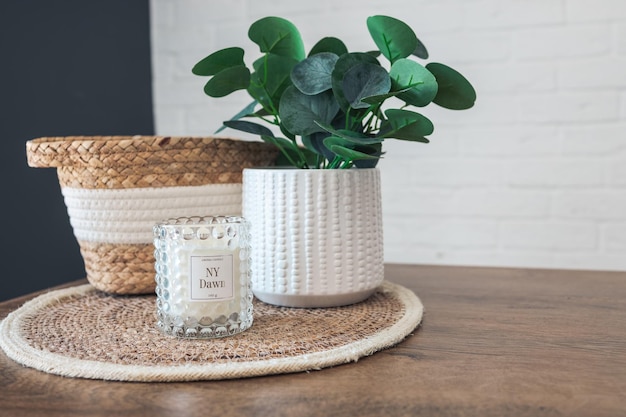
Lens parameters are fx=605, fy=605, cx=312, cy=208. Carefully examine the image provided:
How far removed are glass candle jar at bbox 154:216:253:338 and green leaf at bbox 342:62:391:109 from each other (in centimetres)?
20

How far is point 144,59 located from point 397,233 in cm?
83

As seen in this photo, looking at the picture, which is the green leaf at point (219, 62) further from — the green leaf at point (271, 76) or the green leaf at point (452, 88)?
the green leaf at point (452, 88)

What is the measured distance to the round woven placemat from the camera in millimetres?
537

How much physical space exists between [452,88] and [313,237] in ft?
0.79

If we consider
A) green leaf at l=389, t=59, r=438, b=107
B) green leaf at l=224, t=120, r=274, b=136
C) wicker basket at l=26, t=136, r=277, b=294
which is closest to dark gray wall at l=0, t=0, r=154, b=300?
wicker basket at l=26, t=136, r=277, b=294

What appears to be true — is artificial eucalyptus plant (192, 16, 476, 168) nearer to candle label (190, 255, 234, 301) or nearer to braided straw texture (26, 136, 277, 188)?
braided straw texture (26, 136, 277, 188)

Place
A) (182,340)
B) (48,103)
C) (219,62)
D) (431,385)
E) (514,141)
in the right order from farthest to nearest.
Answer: (514,141) → (48,103) → (219,62) → (182,340) → (431,385)

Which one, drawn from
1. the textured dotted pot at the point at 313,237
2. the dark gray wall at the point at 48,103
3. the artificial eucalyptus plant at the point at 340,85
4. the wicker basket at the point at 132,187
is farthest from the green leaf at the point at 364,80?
the dark gray wall at the point at 48,103

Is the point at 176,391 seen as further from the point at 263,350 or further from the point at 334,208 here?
the point at 334,208

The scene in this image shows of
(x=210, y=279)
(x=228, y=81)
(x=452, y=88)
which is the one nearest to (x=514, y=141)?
(x=452, y=88)

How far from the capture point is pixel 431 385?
1.68 feet

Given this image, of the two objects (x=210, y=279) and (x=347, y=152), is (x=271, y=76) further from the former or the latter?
(x=210, y=279)

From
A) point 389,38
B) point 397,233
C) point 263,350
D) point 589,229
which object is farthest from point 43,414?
point 589,229

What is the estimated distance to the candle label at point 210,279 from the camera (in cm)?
62
